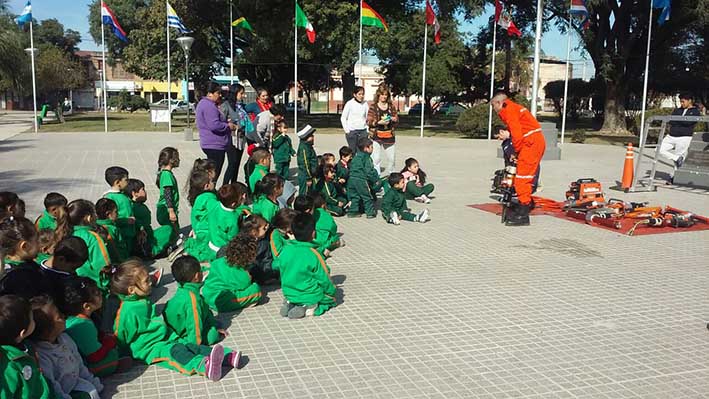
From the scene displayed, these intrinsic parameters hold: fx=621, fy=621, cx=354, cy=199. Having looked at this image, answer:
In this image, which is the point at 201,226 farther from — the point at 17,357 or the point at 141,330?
the point at 17,357

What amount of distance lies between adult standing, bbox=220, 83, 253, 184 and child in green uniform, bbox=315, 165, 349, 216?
1387mm

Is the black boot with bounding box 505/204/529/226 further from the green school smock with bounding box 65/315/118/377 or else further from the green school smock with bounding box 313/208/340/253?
the green school smock with bounding box 65/315/118/377

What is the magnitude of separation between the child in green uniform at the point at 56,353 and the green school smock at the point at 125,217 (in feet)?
9.37

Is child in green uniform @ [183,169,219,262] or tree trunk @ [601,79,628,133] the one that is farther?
tree trunk @ [601,79,628,133]

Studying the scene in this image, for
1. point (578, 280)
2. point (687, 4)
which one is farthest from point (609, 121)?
point (578, 280)

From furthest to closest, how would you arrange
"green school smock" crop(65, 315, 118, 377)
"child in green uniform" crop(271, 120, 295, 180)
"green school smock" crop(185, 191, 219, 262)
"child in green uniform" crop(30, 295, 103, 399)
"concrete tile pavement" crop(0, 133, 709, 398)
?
"child in green uniform" crop(271, 120, 295, 180)
"green school smock" crop(185, 191, 219, 262)
"concrete tile pavement" crop(0, 133, 709, 398)
"green school smock" crop(65, 315, 118, 377)
"child in green uniform" crop(30, 295, 103, 399)

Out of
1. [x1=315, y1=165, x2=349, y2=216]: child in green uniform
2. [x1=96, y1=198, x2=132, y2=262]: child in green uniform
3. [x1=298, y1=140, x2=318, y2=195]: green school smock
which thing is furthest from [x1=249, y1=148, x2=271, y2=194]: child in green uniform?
[x1=96, y1=198, x2=132, y2=262]: child in green uniform

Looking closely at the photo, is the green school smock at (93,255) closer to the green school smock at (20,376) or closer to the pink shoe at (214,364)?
the pink shoe at (214,364)

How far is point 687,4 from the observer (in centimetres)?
2756

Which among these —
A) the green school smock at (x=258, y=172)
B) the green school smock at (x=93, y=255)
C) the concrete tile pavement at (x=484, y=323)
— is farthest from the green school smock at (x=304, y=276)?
the green school smock at (x=258, y=172)

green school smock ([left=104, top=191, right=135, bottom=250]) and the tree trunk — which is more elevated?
the tree trunk

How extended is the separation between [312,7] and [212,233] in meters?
26.2

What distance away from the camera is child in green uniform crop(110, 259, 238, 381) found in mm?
3926

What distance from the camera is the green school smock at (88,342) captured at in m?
3.61
